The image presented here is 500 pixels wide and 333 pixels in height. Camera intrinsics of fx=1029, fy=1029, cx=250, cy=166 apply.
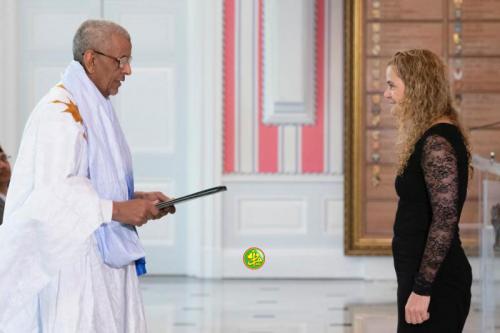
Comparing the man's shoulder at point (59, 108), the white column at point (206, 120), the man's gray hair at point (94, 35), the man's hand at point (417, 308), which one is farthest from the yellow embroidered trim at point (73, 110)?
the white column at point (206, 120)

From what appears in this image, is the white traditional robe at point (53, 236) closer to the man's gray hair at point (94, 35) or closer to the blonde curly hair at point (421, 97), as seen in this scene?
the man's gray hair at point (94, 35)

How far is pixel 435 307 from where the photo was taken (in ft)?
9.87

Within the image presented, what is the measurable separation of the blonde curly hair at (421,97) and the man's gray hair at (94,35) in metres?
0.93

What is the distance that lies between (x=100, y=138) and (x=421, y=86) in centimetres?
100

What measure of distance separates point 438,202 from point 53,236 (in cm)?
115

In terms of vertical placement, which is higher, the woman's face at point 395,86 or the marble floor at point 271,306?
the woman's face at point 395,86

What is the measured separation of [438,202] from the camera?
2.94 metres

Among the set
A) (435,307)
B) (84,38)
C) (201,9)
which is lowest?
(435,307)

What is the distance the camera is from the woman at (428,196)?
295 cm

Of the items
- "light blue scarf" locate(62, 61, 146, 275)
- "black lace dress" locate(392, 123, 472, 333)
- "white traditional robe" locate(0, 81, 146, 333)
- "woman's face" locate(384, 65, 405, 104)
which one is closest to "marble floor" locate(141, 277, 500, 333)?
"black lace dress" locate(392, 123, 472, 333)

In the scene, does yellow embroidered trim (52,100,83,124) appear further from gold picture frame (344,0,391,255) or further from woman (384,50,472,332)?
gold picture frame (344,0,391,255)

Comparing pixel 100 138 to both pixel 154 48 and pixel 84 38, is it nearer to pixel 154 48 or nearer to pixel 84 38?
pixel 84 38

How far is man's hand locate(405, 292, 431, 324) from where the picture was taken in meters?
2.96

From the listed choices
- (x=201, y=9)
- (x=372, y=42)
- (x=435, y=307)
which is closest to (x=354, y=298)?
(x=372, y=42)
